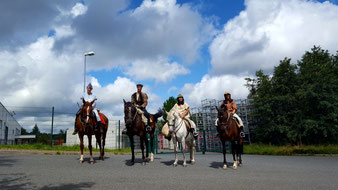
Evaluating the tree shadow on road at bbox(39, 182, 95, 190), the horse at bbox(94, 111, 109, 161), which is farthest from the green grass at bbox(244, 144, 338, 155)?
the tree shadow on road at bbox(39, 182, 95, 190)

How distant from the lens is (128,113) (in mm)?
9492

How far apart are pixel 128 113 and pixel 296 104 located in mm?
26128

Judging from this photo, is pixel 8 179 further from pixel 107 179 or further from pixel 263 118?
pixel 263 118

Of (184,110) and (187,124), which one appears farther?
(184,110)

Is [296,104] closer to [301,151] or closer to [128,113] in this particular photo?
[301,151]

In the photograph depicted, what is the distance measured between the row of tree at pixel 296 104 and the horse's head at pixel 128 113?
22741mm

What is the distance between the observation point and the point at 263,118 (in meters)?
31.0

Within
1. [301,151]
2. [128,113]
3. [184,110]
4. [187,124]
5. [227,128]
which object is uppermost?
[184,110]

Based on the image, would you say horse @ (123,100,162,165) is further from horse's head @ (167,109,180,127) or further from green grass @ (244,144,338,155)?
green grass @ (244,144,338,155)

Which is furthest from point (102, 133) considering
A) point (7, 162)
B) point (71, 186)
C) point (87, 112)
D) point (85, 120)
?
point (71, 186)

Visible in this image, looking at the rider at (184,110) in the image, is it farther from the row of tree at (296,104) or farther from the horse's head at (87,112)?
the row of tree at (296,104)

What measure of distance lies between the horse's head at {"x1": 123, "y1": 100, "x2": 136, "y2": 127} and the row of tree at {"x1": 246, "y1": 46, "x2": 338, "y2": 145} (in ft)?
74.6

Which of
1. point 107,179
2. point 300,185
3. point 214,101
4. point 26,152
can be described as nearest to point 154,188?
point 107,179

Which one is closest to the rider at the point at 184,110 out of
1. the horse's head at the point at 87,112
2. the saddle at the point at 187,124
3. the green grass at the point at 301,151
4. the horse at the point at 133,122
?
the saddle at the point at 187,124
